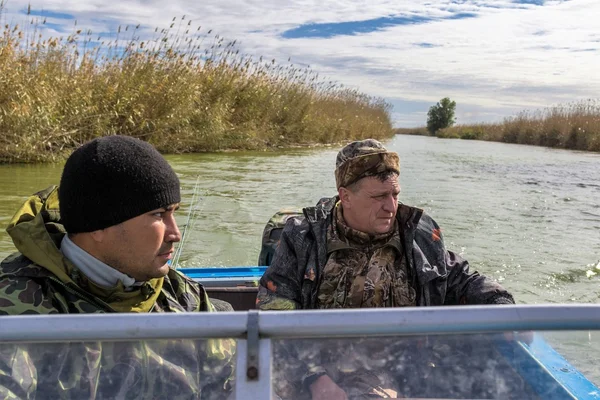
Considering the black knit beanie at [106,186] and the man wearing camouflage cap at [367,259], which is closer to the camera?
the black knit beanie at [106,186]

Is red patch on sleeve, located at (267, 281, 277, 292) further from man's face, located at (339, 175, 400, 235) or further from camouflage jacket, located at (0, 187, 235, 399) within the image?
camouflage jacket, located at (0, 187, 235, 399)

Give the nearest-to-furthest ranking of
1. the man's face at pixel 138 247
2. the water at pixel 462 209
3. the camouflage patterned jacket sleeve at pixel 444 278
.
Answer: the man's face at pixel 138 247 → the camouflage patterned jacket sleeve at pixel 444 278 → the water at pixel 462 209

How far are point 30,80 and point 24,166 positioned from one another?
52.6 inches

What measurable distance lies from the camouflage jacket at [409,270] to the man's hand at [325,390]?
1341 mm

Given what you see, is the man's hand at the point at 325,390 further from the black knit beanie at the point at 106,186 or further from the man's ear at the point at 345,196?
the man's ear at the point at 345,196

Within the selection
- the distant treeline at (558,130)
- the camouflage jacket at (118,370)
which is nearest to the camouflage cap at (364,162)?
the camouflage jacket at (118,370)

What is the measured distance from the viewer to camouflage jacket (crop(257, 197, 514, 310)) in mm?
2467

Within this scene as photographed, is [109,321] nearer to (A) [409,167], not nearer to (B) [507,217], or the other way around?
(B) [507,217]

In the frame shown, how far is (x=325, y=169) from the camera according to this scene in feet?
43.5

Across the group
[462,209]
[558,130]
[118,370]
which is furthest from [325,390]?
[558,130]

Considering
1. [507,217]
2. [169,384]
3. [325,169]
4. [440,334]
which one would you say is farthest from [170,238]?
[325,169]

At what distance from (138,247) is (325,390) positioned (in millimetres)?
835

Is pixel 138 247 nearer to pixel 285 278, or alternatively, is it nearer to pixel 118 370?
pixel 118 370

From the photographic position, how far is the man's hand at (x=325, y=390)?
3.39 feet
